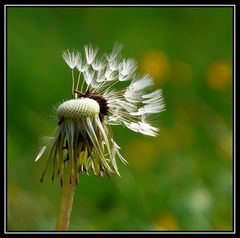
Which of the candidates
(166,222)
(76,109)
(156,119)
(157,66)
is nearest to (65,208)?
(76,109)

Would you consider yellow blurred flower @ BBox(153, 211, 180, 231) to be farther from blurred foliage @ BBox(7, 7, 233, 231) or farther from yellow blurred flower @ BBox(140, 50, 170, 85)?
yellow blurred flower @ BBox(140, 50, 170, 85)

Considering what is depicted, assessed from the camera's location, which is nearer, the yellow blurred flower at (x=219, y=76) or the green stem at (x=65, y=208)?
the green stem at (x=65, y=208)

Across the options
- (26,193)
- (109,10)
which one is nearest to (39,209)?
(26,193)

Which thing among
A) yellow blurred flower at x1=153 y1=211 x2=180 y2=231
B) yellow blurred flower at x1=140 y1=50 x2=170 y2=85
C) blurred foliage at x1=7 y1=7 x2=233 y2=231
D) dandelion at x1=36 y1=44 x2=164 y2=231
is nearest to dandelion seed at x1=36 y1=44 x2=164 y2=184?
dandelion at x1=36 y1=44 x2=164 y2=231

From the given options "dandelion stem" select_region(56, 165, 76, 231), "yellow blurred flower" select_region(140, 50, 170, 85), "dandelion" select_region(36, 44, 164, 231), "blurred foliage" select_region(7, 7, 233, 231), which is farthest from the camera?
"yellow blurred flower" select_region(140, 50, 170, 85)

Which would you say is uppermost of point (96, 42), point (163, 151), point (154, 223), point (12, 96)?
point (96, 42)

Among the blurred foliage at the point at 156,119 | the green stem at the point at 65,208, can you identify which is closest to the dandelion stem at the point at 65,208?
the green stem at the point at 65,208

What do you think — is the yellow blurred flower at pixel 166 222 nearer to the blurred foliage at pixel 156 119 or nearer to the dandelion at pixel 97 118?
the blurred foliage at pixel 156 119

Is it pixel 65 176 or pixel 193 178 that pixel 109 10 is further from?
pixel 65 176
